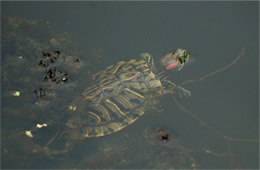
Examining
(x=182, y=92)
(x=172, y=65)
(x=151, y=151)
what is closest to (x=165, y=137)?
(x=151, y=151)

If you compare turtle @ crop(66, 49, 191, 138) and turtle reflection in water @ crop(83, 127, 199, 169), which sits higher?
turtle @ crop(66, 49, 191, 138)

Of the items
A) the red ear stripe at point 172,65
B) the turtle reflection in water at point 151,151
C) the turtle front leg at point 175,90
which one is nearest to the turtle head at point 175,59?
the red ear stripe at point 172,65

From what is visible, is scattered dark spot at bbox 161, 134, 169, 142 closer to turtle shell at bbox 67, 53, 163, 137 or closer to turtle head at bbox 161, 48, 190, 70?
turtle shell at bbox 67, 53, 163, 137

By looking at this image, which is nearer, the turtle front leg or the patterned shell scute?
the patterned shell scute

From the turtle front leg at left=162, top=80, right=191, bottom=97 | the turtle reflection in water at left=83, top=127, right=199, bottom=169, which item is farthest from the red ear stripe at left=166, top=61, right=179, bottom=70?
the turtle reflection in water at left=83, top=127, right=199, bottom=169

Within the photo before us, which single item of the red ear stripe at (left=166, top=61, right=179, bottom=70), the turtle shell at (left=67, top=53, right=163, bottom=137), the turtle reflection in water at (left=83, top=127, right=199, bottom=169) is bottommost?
the turtle reflection in water at (left=83, top=127, right=199, bottom=169)

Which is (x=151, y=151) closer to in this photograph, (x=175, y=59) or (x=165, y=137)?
(x=165, y=137)

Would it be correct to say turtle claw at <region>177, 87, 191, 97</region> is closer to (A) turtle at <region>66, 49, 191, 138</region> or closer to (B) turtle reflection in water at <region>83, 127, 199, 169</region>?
(A) turtle at <region>66, 49, 191, 138</region>

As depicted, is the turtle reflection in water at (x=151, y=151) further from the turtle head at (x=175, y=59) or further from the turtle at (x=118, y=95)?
the turtle head at (x=175, y=59)

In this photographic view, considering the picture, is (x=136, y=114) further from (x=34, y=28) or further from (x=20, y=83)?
(x=34, y=28)
